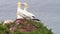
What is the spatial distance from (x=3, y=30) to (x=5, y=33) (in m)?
0.07

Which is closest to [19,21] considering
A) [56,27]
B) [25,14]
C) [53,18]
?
[25,14]

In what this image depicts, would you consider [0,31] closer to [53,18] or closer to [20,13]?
[20,13]

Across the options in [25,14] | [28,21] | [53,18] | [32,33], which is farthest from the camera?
[53,18]

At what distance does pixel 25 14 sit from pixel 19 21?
0.78 meters

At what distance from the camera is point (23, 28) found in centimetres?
314

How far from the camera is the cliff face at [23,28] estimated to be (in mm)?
2996

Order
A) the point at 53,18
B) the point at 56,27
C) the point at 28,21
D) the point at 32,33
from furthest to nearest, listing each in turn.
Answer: the point at 53,18
the point at 56,27
the point at 28,21
the point at 32,33

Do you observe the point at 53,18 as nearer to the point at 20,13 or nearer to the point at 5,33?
the point at 20,13

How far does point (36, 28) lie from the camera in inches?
126

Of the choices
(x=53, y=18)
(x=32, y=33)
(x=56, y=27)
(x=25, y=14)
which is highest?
(x=53, y=18)

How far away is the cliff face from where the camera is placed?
9.83ft

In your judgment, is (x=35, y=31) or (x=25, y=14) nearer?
(x=35, y=31)

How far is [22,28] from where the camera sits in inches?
124

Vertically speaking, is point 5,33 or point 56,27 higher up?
point 56,27
